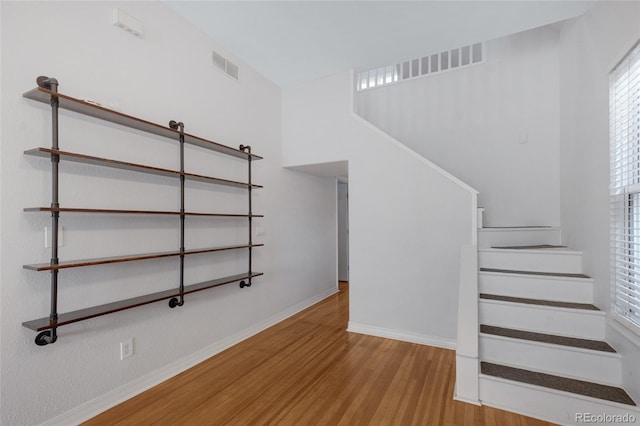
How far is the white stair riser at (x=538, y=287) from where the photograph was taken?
2273mm

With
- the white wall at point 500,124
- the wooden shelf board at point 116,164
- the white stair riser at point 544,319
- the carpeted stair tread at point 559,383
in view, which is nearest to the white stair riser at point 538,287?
the white stair riser at point 544,319

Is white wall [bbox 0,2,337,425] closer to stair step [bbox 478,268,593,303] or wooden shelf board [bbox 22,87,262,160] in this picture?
wooden shelf board [bbox 22,87,262,160]

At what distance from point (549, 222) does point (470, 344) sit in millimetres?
2412

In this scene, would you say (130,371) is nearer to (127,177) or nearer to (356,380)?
(127,177)

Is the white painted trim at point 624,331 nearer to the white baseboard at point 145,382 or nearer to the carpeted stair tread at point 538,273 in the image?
the carpeted stair tread at point 538,273

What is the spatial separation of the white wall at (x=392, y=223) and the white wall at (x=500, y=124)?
1.32 metres

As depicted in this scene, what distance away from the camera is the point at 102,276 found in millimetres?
1960

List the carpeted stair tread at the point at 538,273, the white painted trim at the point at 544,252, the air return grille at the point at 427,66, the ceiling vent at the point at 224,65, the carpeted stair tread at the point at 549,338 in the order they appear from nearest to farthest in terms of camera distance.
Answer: the carpeted stair tread at the point at 549,338
the carpeted stair tread at the point at 538,273
the white painted trim at the point at 544,252
the ceiling vent at the point at 224,65
the air return grille at the point at 427,66

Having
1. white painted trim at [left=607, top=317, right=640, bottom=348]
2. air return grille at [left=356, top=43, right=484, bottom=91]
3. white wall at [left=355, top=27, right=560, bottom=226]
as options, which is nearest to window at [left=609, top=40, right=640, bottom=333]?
white painted trim at [left=607, top=317, right=640, bottom=348]

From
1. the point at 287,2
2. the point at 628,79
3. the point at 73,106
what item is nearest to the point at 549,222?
the point at 628,79

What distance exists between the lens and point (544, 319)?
2.20 metres

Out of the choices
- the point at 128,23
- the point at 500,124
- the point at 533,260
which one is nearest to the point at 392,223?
the point at 533,260

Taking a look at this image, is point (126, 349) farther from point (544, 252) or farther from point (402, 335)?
point (544, 252)

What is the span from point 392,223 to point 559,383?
180 centimetres
